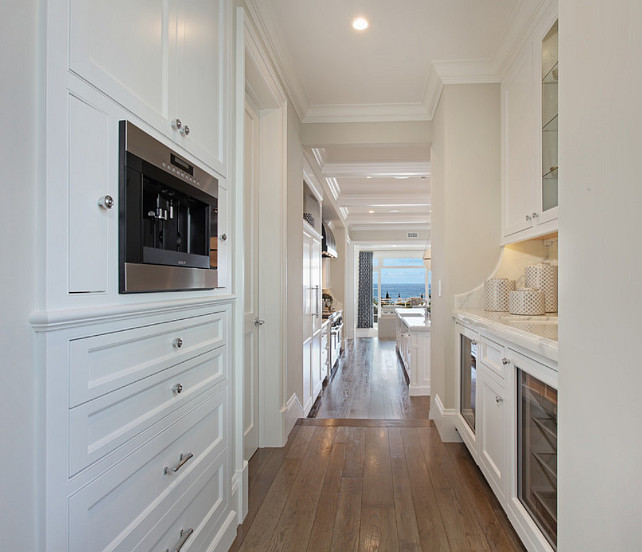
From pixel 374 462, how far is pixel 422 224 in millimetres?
8333

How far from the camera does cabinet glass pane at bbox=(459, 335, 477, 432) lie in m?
2.57

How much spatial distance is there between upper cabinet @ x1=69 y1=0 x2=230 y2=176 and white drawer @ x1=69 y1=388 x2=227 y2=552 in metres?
0.94

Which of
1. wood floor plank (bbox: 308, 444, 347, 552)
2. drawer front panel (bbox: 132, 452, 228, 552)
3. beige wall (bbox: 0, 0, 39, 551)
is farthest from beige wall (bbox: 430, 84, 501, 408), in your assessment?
beige wall (bbox: 0, 0, 39, 551)

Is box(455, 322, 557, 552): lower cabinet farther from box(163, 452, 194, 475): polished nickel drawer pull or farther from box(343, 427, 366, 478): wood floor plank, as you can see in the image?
box(163, 452, 194, 475): polished nickel drawer pull

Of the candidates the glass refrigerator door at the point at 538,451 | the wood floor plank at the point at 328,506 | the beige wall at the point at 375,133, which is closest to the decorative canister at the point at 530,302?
the glass refrigerator door at the point at 538,451

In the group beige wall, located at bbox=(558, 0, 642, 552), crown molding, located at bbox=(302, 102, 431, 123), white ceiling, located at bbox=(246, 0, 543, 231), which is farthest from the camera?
crown molding, located at bbox=(302, 102, 431, 123)

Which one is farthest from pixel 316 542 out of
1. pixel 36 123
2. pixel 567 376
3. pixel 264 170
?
pixel 264 170

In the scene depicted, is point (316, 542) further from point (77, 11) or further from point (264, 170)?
point (264, 170)

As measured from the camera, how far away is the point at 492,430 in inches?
83.0

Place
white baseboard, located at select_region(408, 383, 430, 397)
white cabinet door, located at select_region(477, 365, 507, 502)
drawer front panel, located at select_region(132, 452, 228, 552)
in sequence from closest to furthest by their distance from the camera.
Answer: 1. drawer front panel, located at select_region(132, 452, 228, 552)
2. white cabinet door, located at select_region(477, 365, 507, 502)
3. white baseboard, located at select_region(408, 383, 430, 397)

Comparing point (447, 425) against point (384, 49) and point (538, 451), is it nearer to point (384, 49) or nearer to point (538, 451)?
point (538, 451)

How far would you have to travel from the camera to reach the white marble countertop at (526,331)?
145cm

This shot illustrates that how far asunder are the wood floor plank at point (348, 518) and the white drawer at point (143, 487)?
0.64 m

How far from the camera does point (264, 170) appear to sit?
2.97 m
